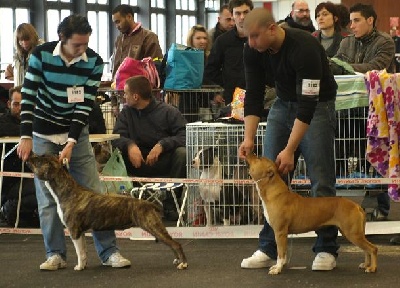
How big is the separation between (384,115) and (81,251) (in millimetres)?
2239

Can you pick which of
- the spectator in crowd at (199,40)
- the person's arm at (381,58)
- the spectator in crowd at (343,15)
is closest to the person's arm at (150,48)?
the spectator in crowd at (199,40)

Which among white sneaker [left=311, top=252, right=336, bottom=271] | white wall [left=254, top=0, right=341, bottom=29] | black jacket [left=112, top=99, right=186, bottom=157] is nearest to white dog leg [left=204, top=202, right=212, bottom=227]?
black jacket [left=112, top=99, right=186, bottom=157]

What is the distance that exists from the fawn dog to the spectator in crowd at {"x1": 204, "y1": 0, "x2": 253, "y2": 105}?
296 centimetres

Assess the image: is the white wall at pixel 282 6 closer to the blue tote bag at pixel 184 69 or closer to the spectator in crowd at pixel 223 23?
the spectator in crowd at pixel 223 23

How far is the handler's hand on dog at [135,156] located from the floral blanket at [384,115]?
6.59 feet

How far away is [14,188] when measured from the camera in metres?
7.98

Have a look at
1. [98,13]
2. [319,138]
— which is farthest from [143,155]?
[98,13]

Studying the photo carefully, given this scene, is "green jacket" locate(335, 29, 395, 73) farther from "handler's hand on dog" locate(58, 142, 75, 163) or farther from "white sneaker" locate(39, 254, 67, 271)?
"white sneaker" locate(39, 254, 67, 271)

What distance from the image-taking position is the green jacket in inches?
293

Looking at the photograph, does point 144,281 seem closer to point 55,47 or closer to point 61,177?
point 61,177

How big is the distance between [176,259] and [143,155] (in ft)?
7.39

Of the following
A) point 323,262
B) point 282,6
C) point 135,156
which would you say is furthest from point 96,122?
point 282,6

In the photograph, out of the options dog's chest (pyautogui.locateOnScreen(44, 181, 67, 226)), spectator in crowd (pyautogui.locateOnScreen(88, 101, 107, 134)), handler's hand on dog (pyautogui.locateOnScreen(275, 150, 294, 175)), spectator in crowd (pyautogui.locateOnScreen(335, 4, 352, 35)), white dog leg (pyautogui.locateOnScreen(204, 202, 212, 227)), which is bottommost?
white dog leg (pyautogui.locateOnScreen(204, 202, 212, 227))

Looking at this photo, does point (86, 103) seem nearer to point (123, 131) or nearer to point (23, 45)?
point (123, 131)
